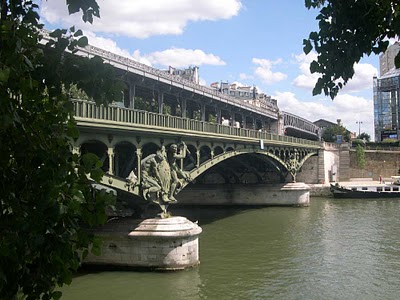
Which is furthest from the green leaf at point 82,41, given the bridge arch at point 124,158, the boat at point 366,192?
the boat at point 366,192

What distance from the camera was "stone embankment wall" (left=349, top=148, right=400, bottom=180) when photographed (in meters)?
68.5

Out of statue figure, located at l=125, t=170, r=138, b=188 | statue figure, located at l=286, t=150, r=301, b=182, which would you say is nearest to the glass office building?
statue figure, located at l=286, t=150, r=301, b=182

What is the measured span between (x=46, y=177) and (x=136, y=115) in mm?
15850

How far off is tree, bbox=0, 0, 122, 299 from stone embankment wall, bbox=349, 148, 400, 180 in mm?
67820

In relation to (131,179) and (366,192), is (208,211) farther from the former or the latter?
(131,179)

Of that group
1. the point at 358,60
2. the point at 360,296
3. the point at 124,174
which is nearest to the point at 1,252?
the point at 358,60

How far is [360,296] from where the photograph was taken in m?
15.8

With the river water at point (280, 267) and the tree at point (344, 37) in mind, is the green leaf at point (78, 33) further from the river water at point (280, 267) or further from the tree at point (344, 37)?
the river water at point (280, 267)

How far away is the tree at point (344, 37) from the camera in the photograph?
4.48 metres

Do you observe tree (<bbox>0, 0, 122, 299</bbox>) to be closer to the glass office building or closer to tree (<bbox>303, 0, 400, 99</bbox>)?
tree (<bbox>303, 0, 400, 99</bbox>)

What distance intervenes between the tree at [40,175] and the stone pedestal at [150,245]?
1588cm

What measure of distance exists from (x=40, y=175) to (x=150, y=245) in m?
16.4

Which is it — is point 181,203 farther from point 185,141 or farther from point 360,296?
point 360,296

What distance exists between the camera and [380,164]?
70188 millimetres
